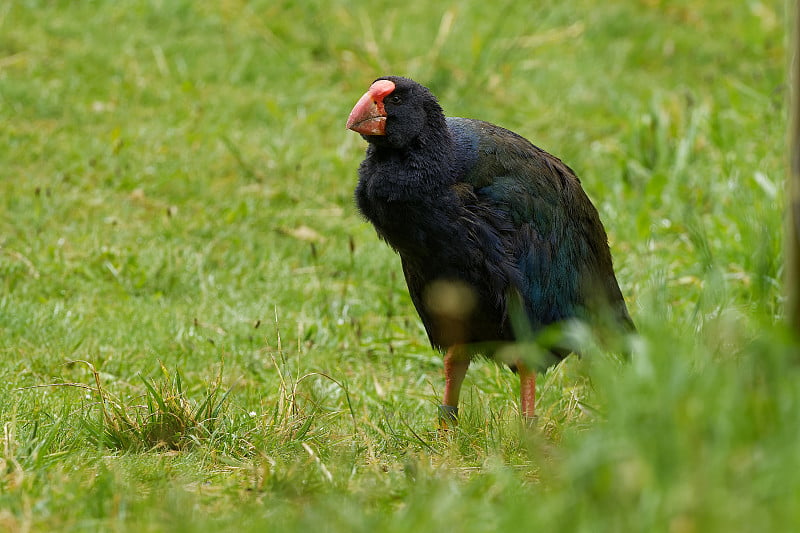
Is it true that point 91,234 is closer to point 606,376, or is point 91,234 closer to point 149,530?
point 149,530

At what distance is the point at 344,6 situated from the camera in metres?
8.02

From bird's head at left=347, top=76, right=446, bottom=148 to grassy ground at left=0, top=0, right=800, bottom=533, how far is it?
2.90 feet

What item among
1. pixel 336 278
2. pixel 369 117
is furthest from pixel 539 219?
pixel 336 278

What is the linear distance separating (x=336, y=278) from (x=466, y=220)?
181 cm

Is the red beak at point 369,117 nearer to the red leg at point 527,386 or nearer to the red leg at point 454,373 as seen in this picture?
the red leg at point 454,373

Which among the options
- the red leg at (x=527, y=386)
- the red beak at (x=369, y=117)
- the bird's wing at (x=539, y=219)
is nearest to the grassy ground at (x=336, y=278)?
the red leg at (x=527, y=386)

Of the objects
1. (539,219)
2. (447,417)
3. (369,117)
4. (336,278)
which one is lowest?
(447,417)

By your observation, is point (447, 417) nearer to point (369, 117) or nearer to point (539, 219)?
A: point (539, 219)

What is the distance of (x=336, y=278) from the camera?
539 centimetres

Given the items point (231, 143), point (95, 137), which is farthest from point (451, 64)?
point (95, 137)

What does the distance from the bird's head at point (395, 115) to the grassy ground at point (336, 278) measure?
34.8 inches

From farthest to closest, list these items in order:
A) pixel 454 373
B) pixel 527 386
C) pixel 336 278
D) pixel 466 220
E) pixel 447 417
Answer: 1. pixel 336 278
2. pixel 454 373
3. pixel 527 386
4. pixel 447 417
5. pixel 466 220

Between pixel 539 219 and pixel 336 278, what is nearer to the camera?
pixel 539 219

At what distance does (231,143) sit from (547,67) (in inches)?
99.6
